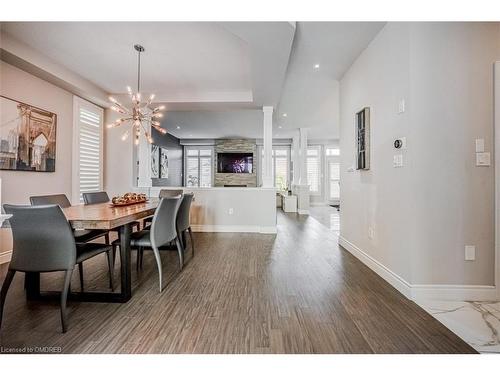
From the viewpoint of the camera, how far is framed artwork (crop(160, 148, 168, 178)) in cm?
801

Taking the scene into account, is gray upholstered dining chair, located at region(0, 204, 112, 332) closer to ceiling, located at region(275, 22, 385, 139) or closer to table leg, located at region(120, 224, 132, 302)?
table leg, located at region(120, 224, 132, 302)

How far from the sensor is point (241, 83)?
425 centimetres

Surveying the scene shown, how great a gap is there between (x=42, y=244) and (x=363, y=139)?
3.29m

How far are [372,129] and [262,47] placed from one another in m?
1.54

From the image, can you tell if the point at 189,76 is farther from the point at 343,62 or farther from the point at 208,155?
the point at 208,155

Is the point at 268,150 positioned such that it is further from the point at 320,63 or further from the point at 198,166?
the point at 198,166

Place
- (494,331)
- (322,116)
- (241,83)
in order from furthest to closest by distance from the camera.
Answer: (322,116) < (241,83) < (494,331)

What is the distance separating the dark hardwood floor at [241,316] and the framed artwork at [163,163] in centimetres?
537

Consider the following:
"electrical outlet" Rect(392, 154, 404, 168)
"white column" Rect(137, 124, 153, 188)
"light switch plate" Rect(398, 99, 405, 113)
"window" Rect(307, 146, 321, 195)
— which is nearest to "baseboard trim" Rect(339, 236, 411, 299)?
"electrical outlet" Rect(392, 154, 404, 168)

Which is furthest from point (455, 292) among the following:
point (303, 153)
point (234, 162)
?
point (234, 162)

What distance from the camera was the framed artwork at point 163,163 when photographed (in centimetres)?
801

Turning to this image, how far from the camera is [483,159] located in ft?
7.07
